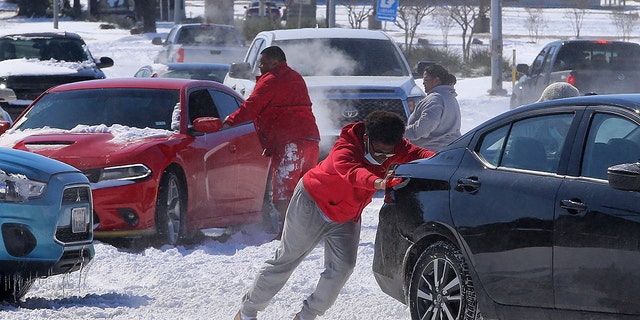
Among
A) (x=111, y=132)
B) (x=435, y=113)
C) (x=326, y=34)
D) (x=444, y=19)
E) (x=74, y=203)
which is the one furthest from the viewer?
(x=444, y=19)

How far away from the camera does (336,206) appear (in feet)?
23.7

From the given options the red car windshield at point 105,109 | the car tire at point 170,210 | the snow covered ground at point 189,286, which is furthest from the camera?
the red car windshield at point 105,109

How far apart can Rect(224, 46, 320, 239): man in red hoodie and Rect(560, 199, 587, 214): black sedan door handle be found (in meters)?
5.37

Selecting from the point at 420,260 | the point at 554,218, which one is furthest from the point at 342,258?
the point at 554,218

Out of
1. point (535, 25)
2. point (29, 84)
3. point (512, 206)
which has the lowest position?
point (535, 25)

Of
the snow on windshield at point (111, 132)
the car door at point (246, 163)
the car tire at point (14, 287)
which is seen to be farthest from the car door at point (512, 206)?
the car door at point (246, 163)

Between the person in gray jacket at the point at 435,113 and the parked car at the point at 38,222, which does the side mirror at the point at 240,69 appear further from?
the parked car at the point at 38,222

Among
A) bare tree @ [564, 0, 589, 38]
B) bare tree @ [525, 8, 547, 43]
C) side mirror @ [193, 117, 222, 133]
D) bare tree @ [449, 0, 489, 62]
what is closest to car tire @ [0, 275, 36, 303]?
side mirror @ [193, 117, 222, 133]

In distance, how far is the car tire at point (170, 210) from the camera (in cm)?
1098

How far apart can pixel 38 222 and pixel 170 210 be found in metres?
2.88

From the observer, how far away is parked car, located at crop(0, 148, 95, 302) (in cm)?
824

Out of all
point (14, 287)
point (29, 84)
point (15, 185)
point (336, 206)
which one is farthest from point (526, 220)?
point (29, 84)

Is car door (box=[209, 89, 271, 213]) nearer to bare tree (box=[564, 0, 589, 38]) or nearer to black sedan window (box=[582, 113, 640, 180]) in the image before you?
black sedan window (box=[582, 113, 640, 180])

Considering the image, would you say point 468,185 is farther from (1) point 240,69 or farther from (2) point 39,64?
(2) point 39,64
